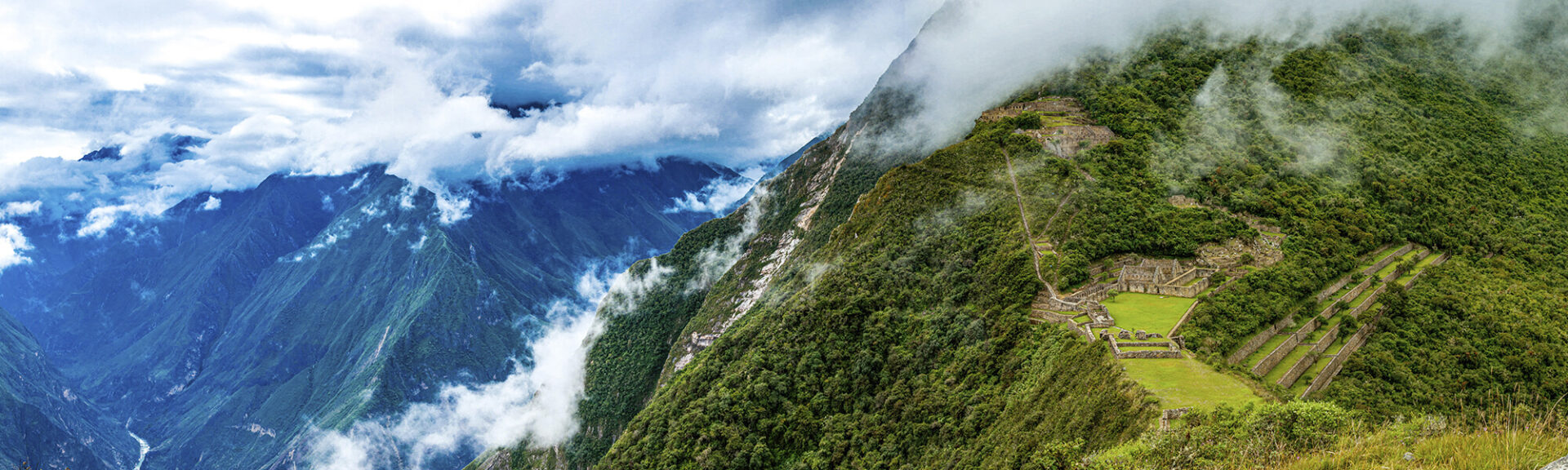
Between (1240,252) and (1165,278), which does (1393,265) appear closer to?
(1240,252)

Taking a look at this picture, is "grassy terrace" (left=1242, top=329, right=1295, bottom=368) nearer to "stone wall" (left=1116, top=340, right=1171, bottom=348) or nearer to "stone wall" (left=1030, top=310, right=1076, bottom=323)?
"stone wall" (left=1116, top=340, right=1171, bottom=348)

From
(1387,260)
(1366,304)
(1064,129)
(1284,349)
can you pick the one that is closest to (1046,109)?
(1064,129)

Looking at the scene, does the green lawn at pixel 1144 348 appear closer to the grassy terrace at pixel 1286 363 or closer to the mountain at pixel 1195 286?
the mountain at pixel 1195 286

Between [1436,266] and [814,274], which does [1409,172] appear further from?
[814,274]

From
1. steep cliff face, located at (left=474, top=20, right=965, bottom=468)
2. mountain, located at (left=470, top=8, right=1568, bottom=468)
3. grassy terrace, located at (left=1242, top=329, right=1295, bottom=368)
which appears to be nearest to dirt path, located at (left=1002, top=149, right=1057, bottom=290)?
mountain, located at (left=470, top=8, right=1568, bottom=468)

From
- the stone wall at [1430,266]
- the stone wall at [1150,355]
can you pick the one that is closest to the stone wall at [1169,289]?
the stone wall at [1150,355]

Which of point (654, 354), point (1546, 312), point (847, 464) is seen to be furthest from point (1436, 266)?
point (654, 354)

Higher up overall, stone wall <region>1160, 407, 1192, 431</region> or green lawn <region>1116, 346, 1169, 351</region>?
green lawn <region>1116, 346, 1169, 351</region>
